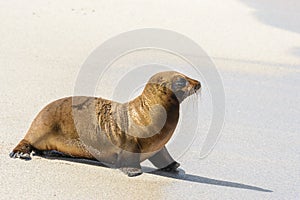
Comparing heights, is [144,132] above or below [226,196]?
above

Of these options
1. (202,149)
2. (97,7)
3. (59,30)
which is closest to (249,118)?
(202,149)

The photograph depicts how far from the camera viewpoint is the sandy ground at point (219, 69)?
10.6 ft

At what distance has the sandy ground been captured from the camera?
10.6 ft

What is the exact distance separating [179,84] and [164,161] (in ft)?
1.38

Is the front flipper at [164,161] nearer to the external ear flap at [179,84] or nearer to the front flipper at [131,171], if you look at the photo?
the front flipper at [131,171]

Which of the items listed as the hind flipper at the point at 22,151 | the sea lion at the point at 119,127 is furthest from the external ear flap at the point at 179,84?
the hind flipper at the point at 22,151

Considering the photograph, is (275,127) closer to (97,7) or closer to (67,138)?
(67,138)

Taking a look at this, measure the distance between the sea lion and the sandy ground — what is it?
80 mm

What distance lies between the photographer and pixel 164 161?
3.40 metres

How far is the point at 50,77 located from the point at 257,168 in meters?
2.13

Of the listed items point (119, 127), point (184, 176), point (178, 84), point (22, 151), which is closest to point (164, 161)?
point (184, 176)

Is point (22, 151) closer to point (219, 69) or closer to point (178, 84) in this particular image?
point (178, 84)

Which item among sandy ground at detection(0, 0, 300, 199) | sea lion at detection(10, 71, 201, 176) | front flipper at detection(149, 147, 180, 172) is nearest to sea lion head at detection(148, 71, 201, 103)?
sea lion at detection(10, 71, 201, 176)

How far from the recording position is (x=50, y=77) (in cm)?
519
